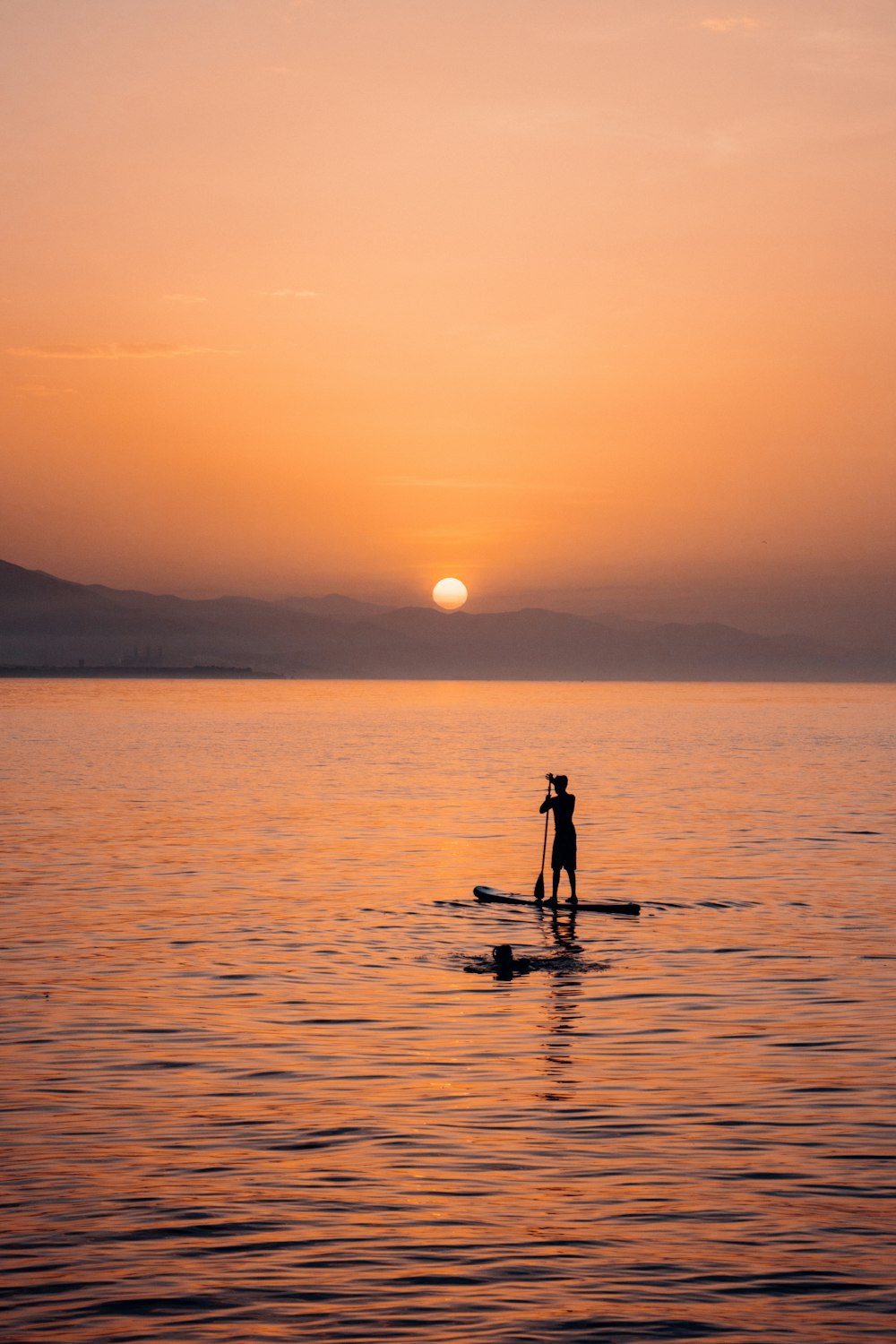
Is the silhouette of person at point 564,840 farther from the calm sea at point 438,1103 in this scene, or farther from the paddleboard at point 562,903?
the calm sea at point 438,1103

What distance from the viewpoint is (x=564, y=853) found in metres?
32.0

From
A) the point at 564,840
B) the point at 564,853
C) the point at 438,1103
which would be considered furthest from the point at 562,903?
the point at 438,1103

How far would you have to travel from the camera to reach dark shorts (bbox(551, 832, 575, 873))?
31953mm

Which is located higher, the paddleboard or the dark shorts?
the dark shorts

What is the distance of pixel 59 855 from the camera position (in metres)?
41.0

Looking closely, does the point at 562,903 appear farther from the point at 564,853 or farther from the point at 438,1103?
the point at 438,1103

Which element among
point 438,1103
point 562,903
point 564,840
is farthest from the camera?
point 564,840

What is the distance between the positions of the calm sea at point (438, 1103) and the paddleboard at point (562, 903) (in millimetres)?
440

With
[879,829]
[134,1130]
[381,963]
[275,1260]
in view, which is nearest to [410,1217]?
[275,1260]

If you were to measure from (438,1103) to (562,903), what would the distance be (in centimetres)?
1576

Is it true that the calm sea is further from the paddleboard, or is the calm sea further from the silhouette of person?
the silhouette of person

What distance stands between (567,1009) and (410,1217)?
30.2 feet

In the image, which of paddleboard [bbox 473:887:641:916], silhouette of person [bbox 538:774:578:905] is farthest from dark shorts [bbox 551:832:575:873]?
paddleboard [bbox 473:887:641:916]

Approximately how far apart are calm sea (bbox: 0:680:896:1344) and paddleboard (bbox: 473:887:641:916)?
44 cm
